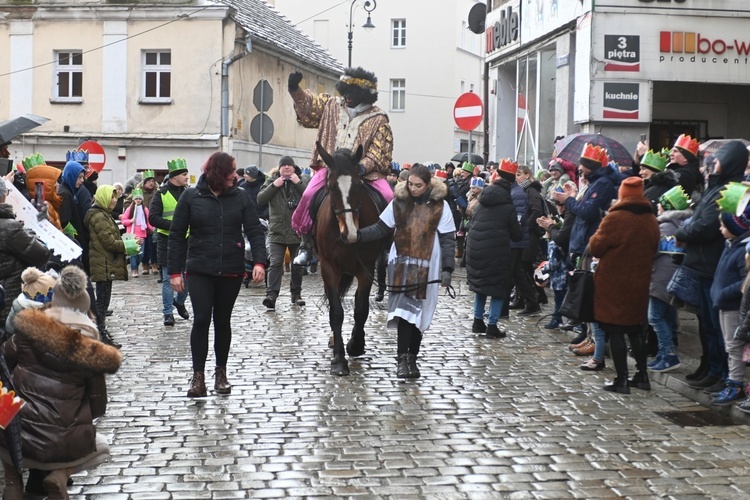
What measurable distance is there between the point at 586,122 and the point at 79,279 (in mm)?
15976

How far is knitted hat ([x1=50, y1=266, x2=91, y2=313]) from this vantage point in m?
6.48

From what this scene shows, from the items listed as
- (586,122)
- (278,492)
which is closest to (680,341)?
(278,492)

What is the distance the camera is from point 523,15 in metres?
26.1

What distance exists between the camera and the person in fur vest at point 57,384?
627 centimetres

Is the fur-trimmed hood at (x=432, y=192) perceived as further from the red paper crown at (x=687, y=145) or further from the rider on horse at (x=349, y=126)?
the red paper crown at (x=687, y=145)

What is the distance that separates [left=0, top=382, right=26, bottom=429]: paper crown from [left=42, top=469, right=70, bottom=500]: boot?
0.60 metres

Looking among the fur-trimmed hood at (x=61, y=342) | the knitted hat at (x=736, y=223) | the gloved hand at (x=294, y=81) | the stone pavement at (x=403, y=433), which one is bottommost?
the stone pavement at (x=403, y=433)

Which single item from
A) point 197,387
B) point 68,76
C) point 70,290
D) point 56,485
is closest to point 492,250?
point 197,387

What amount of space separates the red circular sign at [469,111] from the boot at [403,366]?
36.6ft

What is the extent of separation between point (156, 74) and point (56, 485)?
30.5 m

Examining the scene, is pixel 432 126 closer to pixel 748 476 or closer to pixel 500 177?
pixel 500 177

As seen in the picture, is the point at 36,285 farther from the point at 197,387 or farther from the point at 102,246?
the point at 102,246

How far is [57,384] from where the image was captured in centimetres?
636

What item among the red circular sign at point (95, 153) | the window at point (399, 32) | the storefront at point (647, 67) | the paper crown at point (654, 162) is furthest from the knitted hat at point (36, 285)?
the window at point (399, 32)
